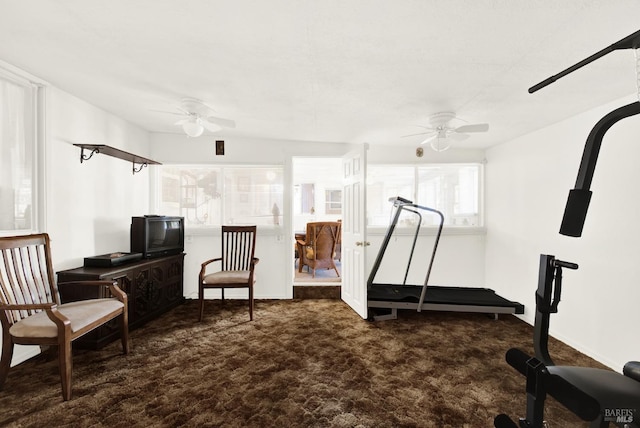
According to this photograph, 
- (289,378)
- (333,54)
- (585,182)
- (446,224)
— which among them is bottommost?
(289,378)

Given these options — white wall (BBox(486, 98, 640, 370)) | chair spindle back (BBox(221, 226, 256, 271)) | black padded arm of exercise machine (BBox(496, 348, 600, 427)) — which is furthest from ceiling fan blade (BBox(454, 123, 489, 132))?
chair spindle back (BBox(221, 226, 256, 271))

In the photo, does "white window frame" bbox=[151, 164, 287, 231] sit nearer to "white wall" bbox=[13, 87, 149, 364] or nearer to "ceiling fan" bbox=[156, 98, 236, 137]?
"white wall" bbox=[13, 87, 149, 364]

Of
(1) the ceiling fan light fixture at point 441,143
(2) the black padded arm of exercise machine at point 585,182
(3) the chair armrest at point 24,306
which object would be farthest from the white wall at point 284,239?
(2) the black padded arm of exercise machine at point 585,182

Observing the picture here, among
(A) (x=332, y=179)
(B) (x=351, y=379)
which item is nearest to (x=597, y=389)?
(B) (x=351, y=379)

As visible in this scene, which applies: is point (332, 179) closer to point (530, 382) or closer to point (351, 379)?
point (351, 379)

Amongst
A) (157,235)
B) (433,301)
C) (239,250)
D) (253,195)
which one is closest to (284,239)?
(239,250)

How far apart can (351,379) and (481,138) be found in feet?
11.2

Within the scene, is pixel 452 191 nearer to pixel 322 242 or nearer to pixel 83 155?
pixel 322 242

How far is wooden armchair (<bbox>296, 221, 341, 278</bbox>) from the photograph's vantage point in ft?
16.6

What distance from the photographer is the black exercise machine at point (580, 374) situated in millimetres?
1374

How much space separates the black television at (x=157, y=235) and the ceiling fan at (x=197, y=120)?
51.8 inches

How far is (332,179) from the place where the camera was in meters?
8.70

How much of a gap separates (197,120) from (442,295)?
11.8 feet

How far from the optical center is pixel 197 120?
3.01 m
